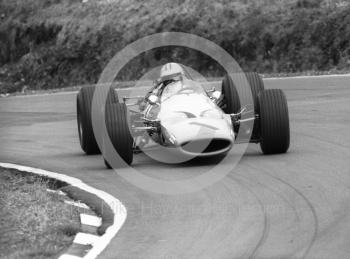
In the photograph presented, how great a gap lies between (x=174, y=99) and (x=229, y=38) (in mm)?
18574

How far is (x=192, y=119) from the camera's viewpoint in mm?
11766

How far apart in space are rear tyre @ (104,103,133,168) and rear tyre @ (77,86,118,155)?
1567 millimetres

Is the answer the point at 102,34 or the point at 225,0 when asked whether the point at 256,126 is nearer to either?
the point at 225,0

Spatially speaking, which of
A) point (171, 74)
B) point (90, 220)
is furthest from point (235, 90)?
point (90, 220)

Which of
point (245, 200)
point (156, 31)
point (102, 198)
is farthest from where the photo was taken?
point (156, 31)

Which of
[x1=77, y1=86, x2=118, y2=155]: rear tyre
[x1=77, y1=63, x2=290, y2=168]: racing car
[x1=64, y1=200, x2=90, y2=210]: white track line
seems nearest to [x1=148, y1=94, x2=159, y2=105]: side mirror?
[x1=77, y1=63, x2=290, y2=168]: racing car

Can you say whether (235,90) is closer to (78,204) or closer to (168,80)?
(168,80)

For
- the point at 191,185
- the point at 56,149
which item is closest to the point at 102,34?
the point at 56,149

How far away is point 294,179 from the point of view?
1030 centimetres

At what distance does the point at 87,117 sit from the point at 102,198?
394 centimetres

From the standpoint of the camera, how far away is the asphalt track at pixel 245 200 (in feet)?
24.2

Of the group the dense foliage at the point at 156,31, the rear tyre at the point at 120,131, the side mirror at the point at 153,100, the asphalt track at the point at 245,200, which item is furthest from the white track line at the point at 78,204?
the dense foliage at the point at 156,31

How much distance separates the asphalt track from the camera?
7.37 meters

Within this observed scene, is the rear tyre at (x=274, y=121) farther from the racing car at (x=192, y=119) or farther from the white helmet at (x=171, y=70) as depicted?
the white helmet at (x=171, y=70)
